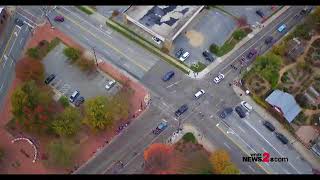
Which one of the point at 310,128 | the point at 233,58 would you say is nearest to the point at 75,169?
the point at 233,58

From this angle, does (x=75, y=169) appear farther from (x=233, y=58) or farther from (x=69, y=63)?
(x=233, y=58)

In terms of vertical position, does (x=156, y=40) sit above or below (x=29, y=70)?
above

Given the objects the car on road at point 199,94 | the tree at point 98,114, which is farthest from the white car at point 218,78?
the tree at point 98,114

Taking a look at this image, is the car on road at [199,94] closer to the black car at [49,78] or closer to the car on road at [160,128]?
the car on road at [160,128]

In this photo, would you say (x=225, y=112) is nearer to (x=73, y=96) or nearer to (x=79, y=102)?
(x=79, y=102)

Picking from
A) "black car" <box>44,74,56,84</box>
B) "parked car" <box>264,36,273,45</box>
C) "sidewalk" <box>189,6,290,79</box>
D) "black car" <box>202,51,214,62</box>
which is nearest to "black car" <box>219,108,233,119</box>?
"sidewalk" <box>189,6,290,79</box>

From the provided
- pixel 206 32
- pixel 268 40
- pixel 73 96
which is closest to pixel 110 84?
pixel 73 96

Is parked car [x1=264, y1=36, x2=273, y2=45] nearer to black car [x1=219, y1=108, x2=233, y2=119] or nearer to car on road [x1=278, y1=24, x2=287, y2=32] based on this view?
car on road [x1=278, y1=24, x2=287, y2=32]
